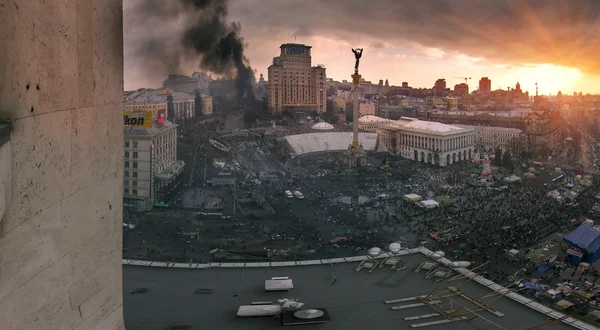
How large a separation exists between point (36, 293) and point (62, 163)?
2.06ft

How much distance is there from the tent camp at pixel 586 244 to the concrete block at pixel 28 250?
24.8m

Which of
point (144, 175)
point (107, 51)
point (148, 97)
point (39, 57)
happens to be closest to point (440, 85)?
point (148, 97)

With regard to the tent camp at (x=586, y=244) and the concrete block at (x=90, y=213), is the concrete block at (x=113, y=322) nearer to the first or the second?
the concrete block at (x=90, y=213)

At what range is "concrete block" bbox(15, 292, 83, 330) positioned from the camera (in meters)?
2.14

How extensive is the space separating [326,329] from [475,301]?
3421mm

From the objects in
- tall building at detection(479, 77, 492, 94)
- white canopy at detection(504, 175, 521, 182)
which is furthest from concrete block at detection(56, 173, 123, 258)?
tall building at detection(479, 77, 492, 94)

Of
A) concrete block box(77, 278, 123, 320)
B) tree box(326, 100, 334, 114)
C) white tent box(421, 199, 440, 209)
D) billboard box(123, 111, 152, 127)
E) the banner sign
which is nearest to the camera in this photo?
concrete block box(77, 278, 123, 320)

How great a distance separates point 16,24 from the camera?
1933 mm

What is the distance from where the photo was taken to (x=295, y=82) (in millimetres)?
90625

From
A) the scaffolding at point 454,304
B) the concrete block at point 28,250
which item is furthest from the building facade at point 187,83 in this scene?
the concrete block at point 28,250

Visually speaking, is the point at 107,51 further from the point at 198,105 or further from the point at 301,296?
the point at 198,105

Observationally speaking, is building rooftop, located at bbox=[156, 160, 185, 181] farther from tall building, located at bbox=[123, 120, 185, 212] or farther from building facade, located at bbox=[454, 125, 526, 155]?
building facade, located at bbox=[454, 125, 526, 155]

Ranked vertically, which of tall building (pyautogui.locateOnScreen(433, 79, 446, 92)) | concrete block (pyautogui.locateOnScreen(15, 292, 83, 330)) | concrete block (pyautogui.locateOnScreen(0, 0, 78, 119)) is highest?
tall building (pyautogui.locateOnScreen(433, 79, 446, 92))

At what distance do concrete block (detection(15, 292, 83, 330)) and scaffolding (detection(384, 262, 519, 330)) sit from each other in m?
6.55
